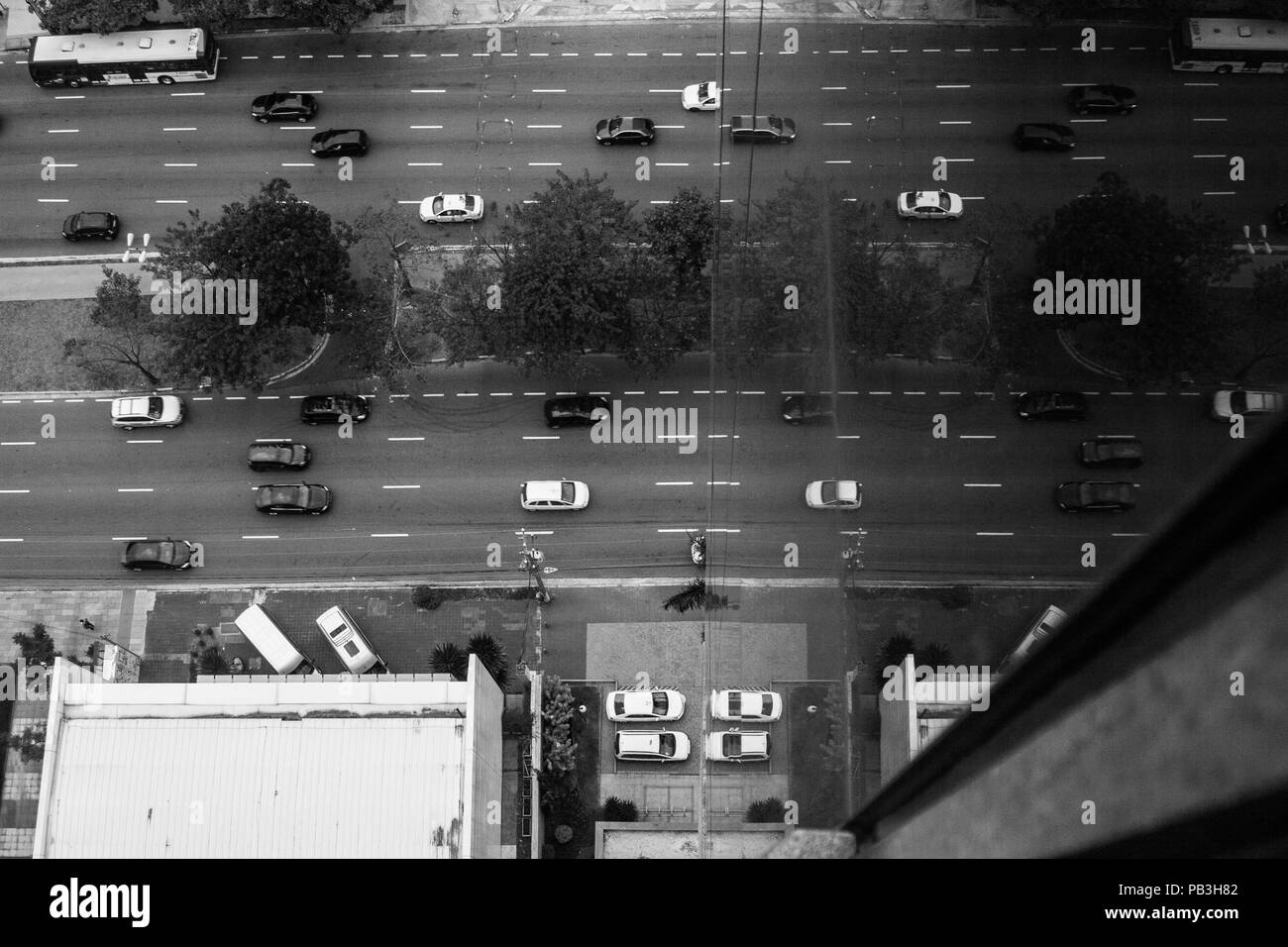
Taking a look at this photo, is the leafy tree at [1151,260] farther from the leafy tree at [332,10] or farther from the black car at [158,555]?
the black car at [158,555]

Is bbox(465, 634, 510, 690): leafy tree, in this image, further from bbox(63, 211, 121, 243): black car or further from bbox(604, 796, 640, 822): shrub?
bbox(63, 211, 121, 243): black car

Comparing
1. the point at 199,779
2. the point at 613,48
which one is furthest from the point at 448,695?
the point at 613,48

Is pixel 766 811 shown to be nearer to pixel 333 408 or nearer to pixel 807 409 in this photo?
pixel 807 409

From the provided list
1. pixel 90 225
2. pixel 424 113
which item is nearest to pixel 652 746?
pixel 424 113

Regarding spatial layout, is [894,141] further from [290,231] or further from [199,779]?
[199,779]

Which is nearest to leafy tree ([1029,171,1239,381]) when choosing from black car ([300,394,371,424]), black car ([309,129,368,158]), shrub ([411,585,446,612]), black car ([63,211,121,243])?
shrub ([411,585,446,612])

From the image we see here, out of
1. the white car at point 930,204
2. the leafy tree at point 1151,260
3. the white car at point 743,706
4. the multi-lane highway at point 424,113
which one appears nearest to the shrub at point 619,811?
the white car at point 743,706
